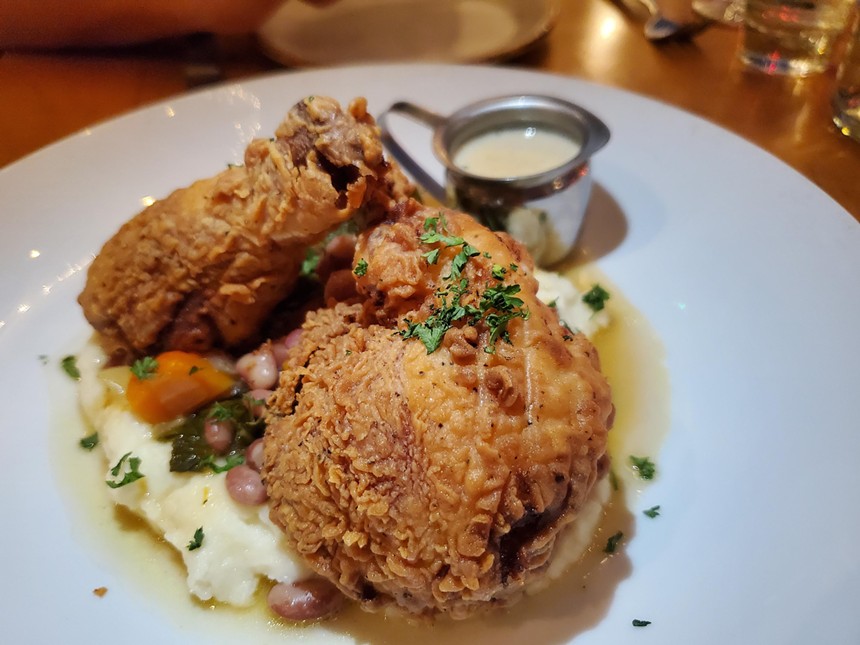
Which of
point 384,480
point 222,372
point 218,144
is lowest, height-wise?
point 222,372

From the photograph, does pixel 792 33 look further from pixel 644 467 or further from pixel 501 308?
pixel 501 308

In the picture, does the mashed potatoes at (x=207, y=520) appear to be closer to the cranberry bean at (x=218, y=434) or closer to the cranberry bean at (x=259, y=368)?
the cranberry bean at (x=218, y=434)

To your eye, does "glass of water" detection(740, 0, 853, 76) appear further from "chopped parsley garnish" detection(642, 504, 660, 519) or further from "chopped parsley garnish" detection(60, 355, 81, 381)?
"chopped parsley garnish" detection(60, 355, 81, 381)

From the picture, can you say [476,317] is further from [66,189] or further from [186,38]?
[186,38]

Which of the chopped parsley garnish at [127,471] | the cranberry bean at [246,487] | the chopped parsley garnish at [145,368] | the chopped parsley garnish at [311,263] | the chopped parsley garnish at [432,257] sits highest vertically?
the chopped parsley garnish at [432,257]

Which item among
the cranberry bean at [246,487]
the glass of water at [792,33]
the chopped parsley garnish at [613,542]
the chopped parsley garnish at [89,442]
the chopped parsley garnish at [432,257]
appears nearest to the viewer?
the chopped parsley garnish at [432,257]

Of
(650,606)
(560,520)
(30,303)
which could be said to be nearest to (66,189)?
(30,303)

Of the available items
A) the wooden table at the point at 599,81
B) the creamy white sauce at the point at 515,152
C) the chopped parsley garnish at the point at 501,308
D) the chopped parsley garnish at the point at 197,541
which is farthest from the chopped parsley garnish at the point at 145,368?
the wooden table at the point at 599,81
